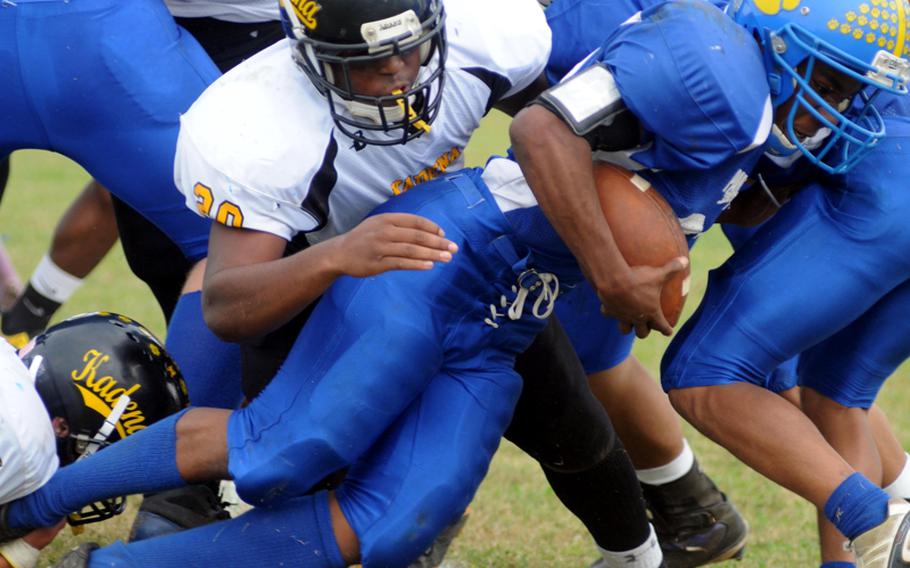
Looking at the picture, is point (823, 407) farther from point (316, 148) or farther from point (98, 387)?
point (98, 387)

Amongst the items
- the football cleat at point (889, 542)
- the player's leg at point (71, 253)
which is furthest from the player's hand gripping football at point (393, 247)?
the player's leg at point (71, 253)

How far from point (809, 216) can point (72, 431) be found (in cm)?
181

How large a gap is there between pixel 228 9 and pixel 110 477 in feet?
4.67

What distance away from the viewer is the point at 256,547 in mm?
3111

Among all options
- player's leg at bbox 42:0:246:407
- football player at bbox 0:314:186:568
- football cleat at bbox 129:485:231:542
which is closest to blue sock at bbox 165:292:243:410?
player's leg at bbox 42:0:246:407

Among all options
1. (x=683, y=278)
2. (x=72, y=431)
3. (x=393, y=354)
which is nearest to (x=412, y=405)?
(x=393, y=354)

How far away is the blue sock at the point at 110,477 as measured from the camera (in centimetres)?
313

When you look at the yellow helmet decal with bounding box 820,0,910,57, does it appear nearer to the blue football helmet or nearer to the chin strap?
the blue football helmet

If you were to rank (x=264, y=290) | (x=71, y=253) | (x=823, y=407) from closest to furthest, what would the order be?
(x=264, y=290) < (x=823, y=407) < (x=71, y=253)

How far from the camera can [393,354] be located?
3018 millimetres

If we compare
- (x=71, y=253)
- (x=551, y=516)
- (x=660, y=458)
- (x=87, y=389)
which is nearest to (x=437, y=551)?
(x=660, y=458)

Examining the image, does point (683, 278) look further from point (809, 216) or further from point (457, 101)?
point (457, 101)

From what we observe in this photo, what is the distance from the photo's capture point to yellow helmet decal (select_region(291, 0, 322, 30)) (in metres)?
3.04

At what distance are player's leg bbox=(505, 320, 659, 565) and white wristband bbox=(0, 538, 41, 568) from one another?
1.17 m
